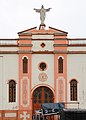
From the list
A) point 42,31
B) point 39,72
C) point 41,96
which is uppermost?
point 42,31

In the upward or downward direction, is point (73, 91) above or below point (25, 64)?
below

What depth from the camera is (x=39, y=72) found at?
1829 inches

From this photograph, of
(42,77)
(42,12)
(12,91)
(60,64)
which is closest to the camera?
(42,77)

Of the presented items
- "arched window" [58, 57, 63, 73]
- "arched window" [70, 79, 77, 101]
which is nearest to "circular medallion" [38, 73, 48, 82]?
"arched window" [58, 57, 63, 73]

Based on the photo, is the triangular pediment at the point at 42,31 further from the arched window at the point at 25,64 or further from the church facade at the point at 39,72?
the arched window at the point at 25,64

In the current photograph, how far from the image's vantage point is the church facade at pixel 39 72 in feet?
152

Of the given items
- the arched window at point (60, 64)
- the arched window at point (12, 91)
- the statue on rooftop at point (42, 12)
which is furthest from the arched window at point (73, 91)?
the statue on rooftop at point (42, 12)

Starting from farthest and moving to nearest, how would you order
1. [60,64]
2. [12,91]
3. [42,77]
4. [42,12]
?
[42,12] → [60,64] → [12,91] → [42,77]

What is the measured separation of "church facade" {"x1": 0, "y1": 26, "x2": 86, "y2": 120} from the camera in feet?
152

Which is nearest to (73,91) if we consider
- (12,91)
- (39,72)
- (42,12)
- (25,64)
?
(39,72)

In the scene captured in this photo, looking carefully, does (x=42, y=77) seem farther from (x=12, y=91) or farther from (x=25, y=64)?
(x=12, y=91)

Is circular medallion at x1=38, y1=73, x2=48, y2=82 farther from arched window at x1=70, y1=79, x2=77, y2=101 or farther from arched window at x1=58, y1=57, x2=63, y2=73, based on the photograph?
arched window at x1=70, y1=79, x2=77, y2=101

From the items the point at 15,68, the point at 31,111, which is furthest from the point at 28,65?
the point at 31,111

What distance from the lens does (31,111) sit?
151 feet
